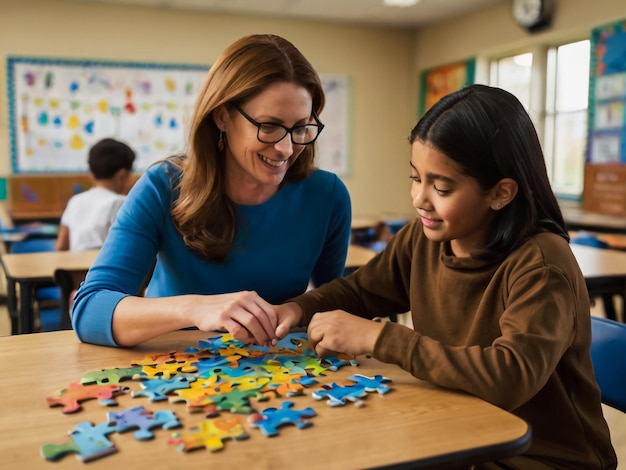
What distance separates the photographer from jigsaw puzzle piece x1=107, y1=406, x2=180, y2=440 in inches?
35.7

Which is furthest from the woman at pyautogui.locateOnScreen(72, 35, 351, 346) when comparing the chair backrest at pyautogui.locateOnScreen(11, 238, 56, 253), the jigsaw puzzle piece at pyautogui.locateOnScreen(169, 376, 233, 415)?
the chair backrest at pyautogui.locateOnScreen(11, 238, 56, 253)

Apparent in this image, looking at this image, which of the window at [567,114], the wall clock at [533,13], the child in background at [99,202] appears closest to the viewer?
the child in background at [99,202]

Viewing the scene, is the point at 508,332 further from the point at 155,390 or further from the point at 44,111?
the point at 44,111

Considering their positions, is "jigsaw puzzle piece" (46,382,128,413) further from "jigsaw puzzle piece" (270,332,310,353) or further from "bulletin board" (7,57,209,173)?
"bulletin board" (7,57,209,173)

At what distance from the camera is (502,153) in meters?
1.25

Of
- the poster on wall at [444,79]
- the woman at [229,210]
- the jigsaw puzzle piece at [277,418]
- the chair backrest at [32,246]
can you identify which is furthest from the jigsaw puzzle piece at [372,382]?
the poster on wall at [444,79]

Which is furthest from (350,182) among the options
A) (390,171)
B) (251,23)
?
(251,23)

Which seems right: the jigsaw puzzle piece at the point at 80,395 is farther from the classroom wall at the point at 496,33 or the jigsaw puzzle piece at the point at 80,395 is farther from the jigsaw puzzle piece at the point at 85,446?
the classroom wall at the point at 496,33

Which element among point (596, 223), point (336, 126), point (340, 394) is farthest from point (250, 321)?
point (336, 126)

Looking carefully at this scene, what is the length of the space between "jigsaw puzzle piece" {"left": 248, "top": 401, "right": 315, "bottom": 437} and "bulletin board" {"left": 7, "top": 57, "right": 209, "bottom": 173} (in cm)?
641

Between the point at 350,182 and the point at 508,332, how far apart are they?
24.2 feet

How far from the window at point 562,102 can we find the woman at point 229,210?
528 cm

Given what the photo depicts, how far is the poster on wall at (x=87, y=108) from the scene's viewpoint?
22.9 ft

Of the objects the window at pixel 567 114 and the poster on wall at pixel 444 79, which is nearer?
the window at pixel 567 114
